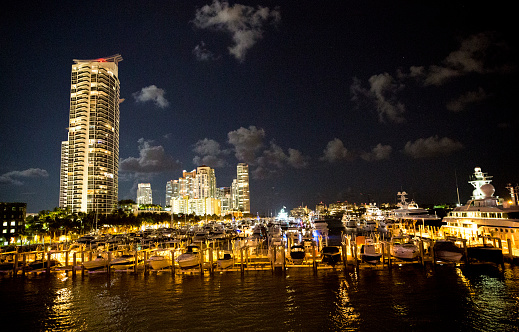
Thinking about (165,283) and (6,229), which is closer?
(165,283)

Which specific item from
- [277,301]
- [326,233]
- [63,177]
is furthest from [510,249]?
[63,177]

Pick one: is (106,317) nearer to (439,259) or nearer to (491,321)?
(491,321)

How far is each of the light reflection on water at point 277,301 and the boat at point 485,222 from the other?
215 cm

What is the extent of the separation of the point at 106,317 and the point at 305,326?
1230cm

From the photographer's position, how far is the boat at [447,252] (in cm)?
2880

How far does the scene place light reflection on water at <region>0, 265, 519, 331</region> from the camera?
1780cm

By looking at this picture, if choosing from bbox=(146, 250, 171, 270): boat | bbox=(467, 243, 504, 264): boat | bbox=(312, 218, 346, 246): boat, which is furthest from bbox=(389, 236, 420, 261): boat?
bbox=(312, 218, 346, 246): boat

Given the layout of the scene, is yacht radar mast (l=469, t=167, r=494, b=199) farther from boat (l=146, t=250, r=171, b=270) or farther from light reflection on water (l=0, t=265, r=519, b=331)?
boat (l=146, t=250, r=171, b=270)

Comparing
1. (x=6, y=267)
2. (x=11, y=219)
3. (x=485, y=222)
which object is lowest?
(x=6, y=267)

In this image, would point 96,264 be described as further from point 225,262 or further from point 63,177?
point 63,177

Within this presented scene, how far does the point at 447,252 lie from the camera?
29.1 metres

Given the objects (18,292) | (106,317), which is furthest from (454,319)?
(18,292)

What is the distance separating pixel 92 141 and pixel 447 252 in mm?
146745

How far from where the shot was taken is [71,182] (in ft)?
450
